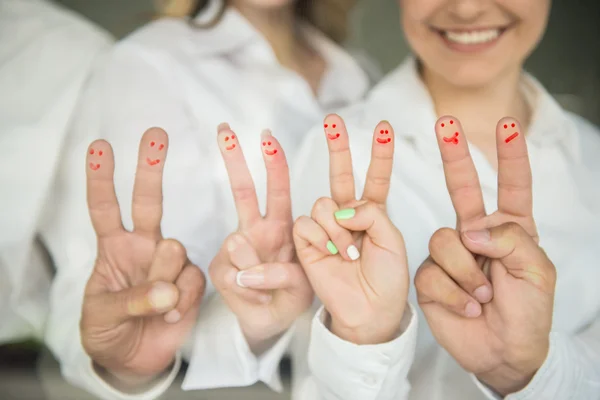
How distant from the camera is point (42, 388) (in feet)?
1.72

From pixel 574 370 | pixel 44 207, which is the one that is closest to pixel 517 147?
pixel 574 370

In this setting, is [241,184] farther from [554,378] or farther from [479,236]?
[554,378]

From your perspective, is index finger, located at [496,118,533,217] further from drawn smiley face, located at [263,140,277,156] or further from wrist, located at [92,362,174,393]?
wrist, located at [92,362,174,393]

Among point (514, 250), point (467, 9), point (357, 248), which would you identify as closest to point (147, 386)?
point (357, 248)

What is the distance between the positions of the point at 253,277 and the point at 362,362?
0.11 meters

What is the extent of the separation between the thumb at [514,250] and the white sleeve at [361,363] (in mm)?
80

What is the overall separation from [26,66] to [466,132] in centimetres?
44

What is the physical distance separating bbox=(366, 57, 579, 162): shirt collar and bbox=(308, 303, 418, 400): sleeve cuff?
168 millimetres

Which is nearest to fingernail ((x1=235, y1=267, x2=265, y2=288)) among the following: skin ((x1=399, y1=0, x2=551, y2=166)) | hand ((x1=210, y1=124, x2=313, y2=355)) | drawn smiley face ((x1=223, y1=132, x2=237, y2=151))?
hand ((x1=210, y1=124, x2=313, y2=355))

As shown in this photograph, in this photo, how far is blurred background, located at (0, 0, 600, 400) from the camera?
1.67ft

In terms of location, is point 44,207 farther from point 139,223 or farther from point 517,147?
point 517,147

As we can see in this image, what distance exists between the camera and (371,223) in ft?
1.35

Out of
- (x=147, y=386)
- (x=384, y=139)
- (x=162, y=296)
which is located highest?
(x=384, y=139)

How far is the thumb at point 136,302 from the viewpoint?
0.44m
